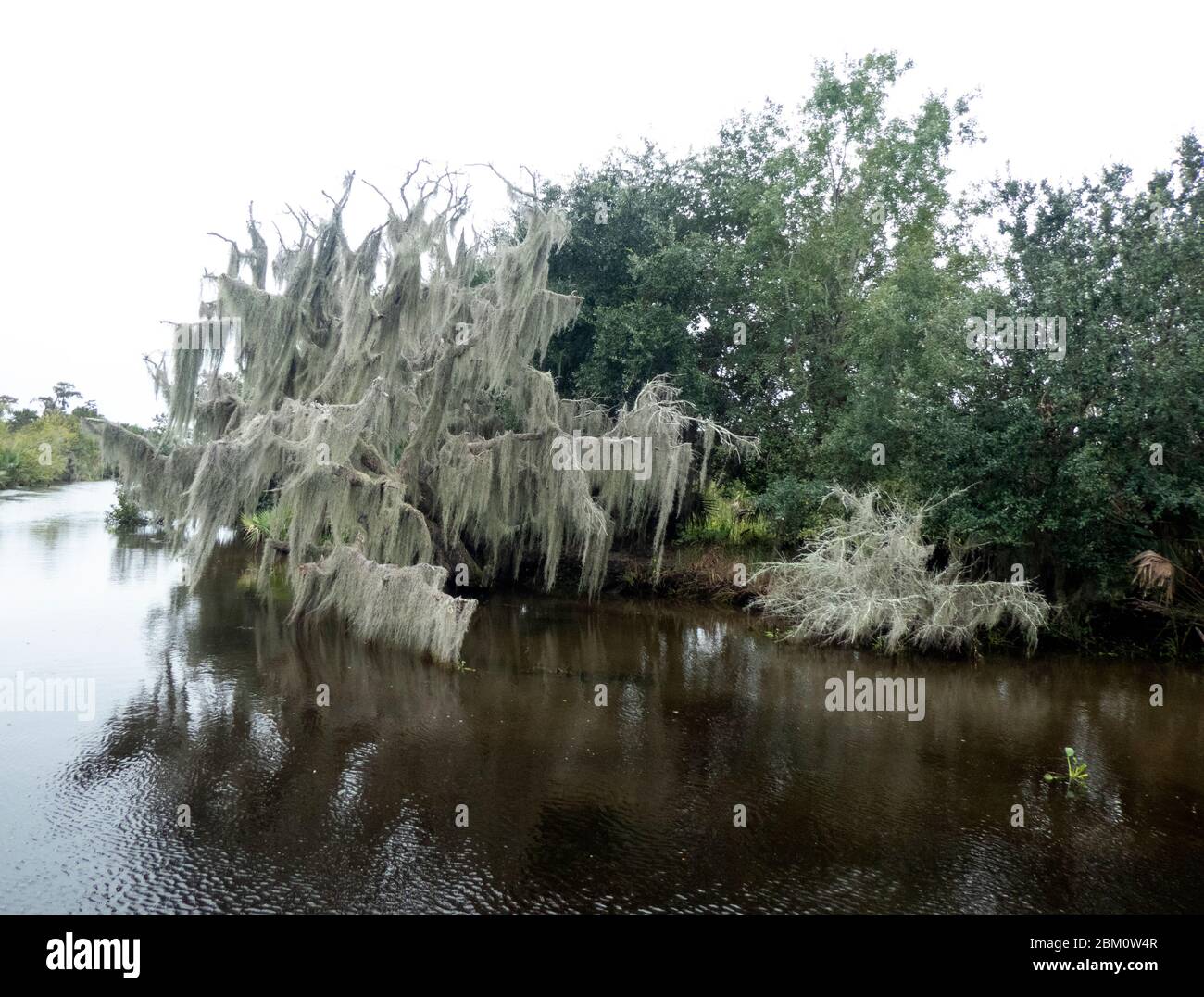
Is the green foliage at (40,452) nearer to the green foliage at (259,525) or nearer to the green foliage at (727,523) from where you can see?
the green foliage at (259,525)

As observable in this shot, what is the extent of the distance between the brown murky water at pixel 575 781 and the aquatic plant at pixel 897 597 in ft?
1.82

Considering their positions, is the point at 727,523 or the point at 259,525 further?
the point at 259,525

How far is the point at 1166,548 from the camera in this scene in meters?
12.3

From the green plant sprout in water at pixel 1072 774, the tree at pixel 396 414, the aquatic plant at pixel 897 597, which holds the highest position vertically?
the tree at pixel 396 414

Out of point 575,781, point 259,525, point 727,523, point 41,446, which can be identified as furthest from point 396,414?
point 41,446

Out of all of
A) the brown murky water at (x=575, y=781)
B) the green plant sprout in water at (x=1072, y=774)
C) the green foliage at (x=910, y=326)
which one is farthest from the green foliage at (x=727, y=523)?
the green plant sprout in water at (x=1072, y=774)

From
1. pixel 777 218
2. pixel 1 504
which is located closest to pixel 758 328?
pixel 777 218

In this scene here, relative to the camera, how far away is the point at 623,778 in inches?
297

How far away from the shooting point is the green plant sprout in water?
7586 mm

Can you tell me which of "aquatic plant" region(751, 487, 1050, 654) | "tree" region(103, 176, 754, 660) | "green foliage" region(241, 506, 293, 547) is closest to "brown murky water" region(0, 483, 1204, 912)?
"aquatic plant" region(751, 487, 1050, 654)

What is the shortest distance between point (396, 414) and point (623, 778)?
9.36 meters

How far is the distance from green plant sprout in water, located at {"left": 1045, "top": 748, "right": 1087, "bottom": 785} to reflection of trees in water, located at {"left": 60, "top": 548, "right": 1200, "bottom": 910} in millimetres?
221

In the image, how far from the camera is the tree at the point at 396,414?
42.2ft

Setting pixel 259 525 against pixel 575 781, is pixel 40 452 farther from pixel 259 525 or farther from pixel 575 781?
pixel 575 781
